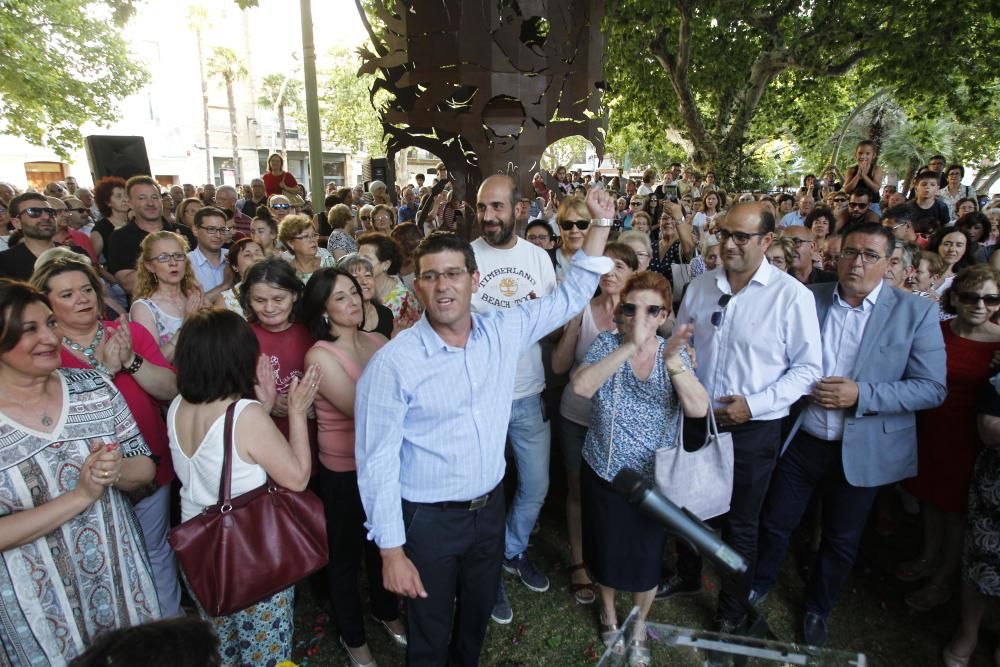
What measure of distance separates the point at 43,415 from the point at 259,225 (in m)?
3.34

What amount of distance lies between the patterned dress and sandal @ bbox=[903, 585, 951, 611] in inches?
153

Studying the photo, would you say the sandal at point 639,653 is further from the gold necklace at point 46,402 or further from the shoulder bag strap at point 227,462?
the gold necklace at point 46,402

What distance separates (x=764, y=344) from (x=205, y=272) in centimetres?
395

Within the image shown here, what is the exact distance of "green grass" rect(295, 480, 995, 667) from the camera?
2.85 meters

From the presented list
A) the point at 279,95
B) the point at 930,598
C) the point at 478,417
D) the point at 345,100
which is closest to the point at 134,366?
the point at 478,417

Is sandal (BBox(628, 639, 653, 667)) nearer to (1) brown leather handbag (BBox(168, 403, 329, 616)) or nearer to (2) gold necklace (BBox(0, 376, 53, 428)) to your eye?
(1) brown leather handbag (BBox(168, 403, 329, 616))

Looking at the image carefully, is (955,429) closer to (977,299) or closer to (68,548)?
(977,299)

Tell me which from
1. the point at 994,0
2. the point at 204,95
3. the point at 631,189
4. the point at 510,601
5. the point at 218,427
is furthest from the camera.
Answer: the point at 204,95

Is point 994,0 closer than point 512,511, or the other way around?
point 512,511

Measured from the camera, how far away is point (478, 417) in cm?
211

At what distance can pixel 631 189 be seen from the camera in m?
15.8

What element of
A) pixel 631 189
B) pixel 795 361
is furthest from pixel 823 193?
pixel 795 361

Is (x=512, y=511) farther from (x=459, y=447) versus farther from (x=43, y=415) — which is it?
(x=43, y=415)

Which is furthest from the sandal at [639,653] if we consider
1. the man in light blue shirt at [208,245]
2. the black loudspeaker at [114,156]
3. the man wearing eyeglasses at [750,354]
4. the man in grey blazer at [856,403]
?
the black loudspeaker at [114,156]
